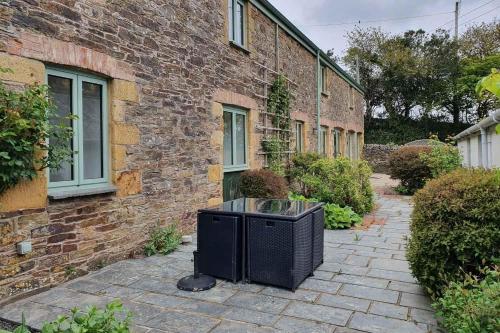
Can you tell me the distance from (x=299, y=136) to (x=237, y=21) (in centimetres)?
473

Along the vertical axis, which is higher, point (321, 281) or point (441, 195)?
point (441, 195)

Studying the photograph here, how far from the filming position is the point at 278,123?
32.6 ft

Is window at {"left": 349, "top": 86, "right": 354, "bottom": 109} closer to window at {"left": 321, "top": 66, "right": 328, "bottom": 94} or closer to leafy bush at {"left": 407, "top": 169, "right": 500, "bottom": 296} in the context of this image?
window at {"left": 321, "top": 66, "right": 328, "bottom": 94}

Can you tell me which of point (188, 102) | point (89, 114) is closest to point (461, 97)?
point (188, 102)

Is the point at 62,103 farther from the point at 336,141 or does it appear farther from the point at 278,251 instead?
the point at 336,141

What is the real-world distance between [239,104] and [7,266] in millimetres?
5382

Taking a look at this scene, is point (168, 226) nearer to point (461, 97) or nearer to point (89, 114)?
point (89, 114)

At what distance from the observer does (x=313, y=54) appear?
13047mm

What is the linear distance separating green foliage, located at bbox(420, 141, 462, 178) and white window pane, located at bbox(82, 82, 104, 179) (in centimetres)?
968

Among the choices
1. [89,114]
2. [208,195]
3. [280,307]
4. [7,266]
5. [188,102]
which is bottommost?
[280,307]

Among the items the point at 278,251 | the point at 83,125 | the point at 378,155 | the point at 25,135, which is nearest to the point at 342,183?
the point at 278,251

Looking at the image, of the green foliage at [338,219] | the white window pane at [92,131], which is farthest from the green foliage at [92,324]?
the green foliage at [338,219]

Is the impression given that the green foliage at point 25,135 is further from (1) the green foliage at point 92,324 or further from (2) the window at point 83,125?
(1) the green foliage at point 92,324

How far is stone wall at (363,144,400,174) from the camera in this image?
23492 mm
